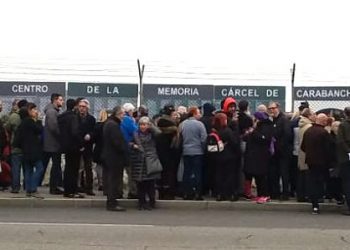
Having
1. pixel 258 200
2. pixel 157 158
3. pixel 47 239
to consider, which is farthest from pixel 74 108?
pixel 47 239

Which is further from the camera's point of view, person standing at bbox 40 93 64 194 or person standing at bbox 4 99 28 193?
person standing at bbox 4 99 28 193

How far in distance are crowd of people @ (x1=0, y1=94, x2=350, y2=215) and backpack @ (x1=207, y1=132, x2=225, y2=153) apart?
19 millimetres

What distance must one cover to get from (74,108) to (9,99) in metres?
5.26

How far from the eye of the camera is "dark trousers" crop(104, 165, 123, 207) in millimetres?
12117

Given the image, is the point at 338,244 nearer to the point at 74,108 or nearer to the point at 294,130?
the point at 294,130

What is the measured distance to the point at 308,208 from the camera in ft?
42.2

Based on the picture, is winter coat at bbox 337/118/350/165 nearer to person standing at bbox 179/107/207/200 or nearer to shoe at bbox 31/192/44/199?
person standing at bbox 179/107/207/200

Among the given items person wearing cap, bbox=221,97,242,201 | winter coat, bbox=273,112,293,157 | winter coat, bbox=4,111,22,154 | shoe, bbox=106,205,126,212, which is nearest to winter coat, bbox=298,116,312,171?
winter coat, bbox=273,112,293,157

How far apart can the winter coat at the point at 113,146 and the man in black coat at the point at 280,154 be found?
3046mm

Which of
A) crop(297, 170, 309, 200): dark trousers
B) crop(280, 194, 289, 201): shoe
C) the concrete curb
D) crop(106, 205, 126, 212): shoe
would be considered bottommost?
crop(106, 205, 126, 212): shoe

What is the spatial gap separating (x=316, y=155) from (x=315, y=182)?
0.50m

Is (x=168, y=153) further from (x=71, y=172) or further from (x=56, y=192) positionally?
(x=56, y=192)

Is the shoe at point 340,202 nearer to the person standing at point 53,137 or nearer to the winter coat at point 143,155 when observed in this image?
the winter coat at point 143,155

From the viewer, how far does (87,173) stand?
44.3ft
